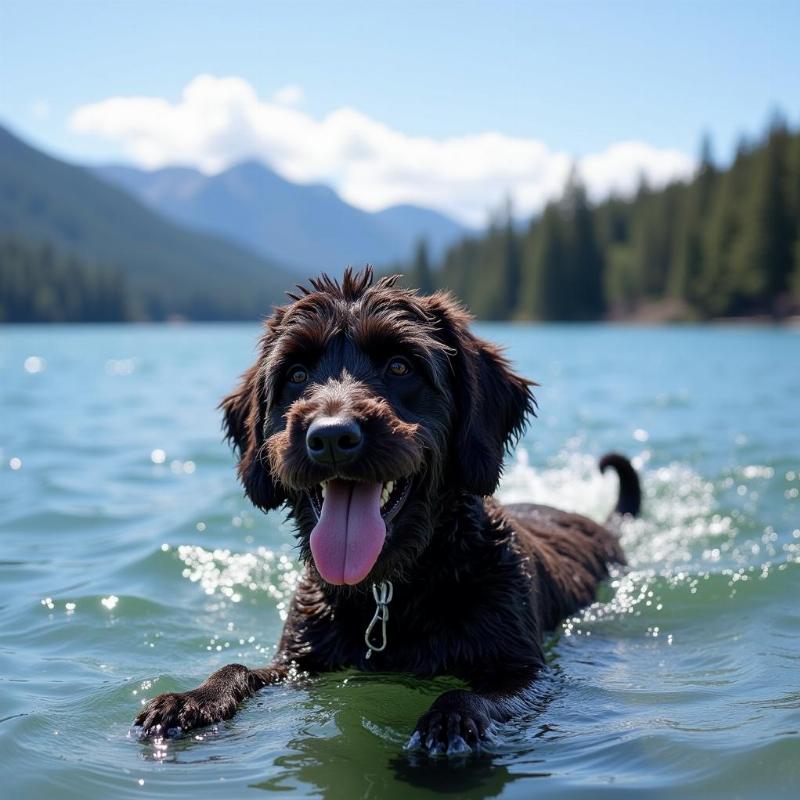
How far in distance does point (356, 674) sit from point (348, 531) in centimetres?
101

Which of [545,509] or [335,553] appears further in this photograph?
[545,509]

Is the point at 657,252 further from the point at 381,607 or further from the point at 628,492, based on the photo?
the point at 381,607

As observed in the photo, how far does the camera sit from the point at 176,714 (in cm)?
473

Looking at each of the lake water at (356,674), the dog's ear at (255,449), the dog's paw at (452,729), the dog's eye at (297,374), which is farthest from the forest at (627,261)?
the dog's paw at (452,729)

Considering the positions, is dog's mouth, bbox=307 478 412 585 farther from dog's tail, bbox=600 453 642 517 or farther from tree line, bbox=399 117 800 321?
tree line, bbox=399 117 800 321

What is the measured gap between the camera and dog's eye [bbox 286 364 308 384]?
5383 millimetres

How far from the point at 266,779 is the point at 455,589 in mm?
1638

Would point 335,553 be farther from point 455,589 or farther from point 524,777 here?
point 524,777

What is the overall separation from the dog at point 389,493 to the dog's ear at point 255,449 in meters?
0.01

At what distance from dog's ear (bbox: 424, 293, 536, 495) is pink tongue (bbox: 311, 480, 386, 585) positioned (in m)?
0.76

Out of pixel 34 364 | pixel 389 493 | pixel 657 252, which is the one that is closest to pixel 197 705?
pixel 389 493

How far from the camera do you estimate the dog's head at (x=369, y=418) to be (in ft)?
15.6

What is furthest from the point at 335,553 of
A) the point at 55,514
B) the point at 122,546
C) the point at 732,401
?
the point at 732,401

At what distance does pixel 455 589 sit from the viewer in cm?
555
